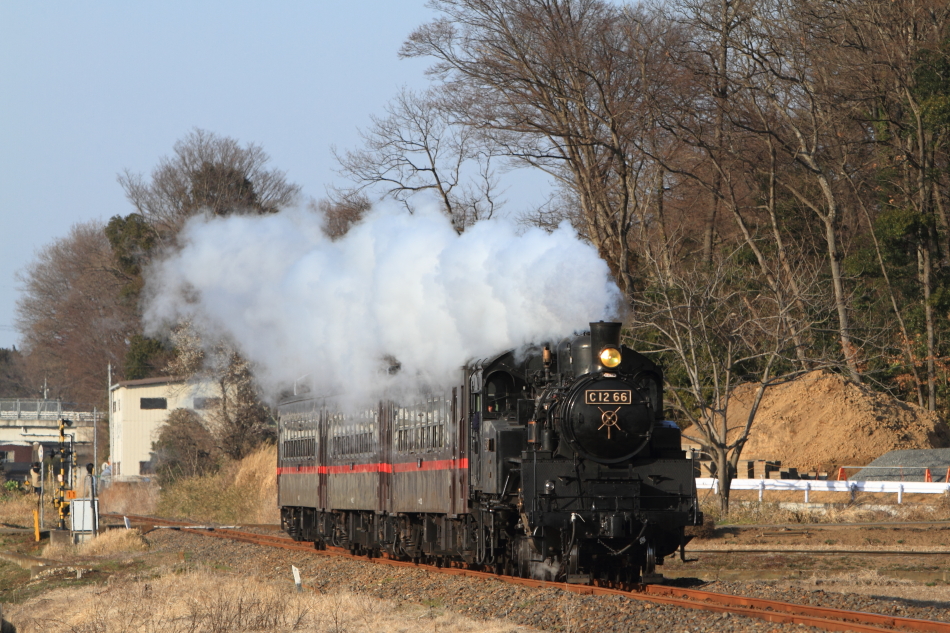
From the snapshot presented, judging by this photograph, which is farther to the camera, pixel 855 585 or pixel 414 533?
pixel 414 533

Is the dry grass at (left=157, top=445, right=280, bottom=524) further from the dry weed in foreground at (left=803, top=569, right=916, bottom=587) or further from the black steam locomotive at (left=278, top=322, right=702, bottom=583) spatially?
the dry weed in foreground at (left=803, top=569, right=916, bottom=587)

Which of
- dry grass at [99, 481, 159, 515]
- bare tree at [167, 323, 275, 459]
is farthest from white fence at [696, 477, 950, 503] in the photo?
dry grass at [99, 481, 159, 515]

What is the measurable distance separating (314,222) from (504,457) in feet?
37.7

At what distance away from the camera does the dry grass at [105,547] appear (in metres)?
26.8

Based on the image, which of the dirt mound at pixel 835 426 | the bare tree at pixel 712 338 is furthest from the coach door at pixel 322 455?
the dirt mound at pixel 835 426

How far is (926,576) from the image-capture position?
56.1 ft

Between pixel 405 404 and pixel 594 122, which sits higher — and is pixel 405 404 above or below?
below

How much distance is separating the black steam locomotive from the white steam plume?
2.70 ft

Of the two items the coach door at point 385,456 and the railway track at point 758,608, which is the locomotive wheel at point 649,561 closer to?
the railway track at point 758,608

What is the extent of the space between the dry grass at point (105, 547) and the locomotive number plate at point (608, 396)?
1631 centimetres

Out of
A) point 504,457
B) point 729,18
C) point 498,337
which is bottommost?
point 504,457

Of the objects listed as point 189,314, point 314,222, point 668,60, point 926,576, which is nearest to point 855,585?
point 926,576

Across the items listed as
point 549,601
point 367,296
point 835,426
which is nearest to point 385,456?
point 367,296

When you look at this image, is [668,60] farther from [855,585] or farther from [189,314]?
[855,585]
